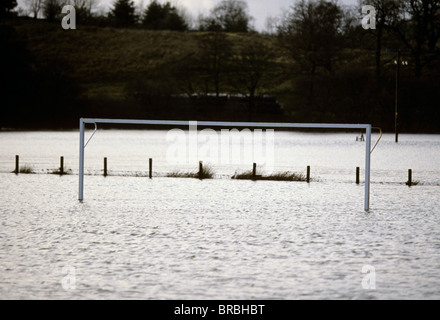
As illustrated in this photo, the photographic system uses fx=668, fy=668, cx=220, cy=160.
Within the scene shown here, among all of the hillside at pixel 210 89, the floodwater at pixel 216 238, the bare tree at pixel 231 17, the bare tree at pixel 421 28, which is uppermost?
the bare tree at pixel 231 17

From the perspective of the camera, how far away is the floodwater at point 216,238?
28.5ft

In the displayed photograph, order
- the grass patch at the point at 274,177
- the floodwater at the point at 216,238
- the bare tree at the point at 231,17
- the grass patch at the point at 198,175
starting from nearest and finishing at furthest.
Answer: the floodwater at the point at 216,238 < the grass patch at the point at 274,177 < the grass patch at the point at 198,175 < the bare tree at the point at 231,17

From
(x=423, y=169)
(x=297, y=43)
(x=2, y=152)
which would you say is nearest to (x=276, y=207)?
(x=423, y=169)

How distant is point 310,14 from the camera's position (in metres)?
79.4

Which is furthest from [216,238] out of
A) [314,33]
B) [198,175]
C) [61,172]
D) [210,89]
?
[210,89]

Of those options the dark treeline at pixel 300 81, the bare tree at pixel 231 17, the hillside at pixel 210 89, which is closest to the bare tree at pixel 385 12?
the dark treeline at pixel 300 81

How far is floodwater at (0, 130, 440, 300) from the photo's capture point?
342 inches

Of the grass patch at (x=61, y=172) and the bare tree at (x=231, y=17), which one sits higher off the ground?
the bare tree at (x=231, y=17)

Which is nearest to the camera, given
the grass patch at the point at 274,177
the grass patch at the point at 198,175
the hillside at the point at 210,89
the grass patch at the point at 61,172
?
the grass patch at the point at 274,177

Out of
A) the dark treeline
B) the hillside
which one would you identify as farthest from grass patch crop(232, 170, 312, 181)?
the hillside

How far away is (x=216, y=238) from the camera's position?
12.6 meters

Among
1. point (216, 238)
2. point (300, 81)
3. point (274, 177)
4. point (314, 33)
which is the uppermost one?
→ point (314, 33)

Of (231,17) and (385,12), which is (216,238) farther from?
(231,17)

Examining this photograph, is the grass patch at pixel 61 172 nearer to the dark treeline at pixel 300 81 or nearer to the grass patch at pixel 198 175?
the grass patch at pixel 198 175
